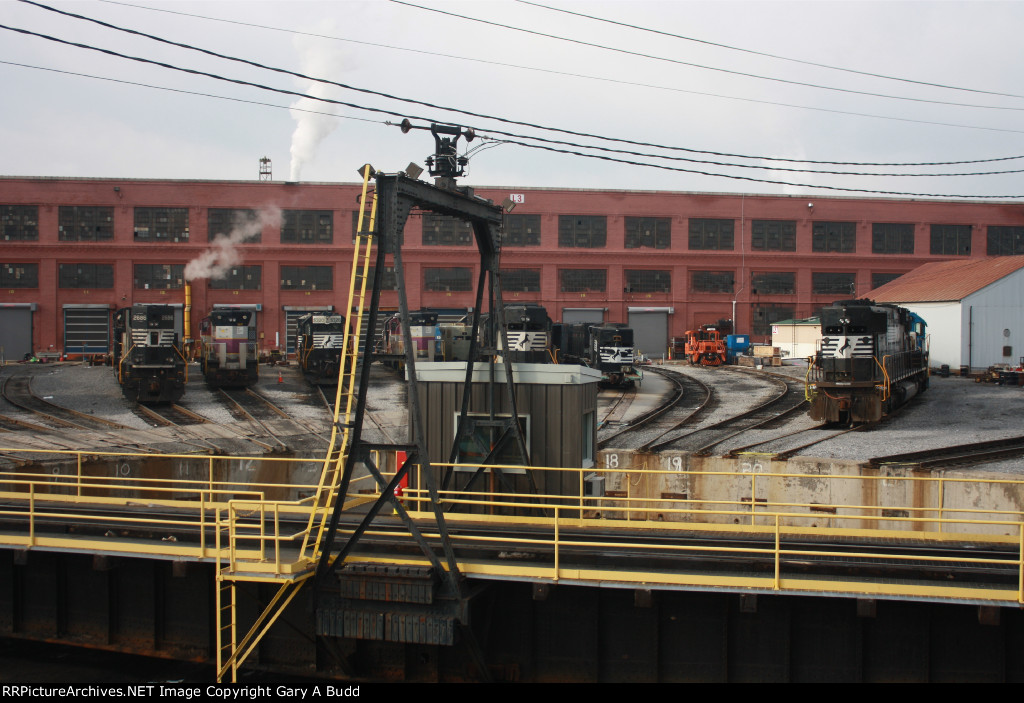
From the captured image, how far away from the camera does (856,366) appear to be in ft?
84.9

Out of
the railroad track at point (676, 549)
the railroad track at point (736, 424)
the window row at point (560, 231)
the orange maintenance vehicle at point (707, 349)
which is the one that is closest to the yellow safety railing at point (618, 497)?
the railroad track at point (676, 549)

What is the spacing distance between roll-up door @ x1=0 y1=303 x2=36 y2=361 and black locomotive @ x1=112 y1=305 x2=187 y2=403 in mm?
29069

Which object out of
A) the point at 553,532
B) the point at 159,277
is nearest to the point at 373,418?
the point at 553,532

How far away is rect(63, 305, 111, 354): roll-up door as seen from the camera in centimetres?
5566

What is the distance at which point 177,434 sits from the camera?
25453mm

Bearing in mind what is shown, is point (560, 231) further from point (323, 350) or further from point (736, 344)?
point (323, 350)

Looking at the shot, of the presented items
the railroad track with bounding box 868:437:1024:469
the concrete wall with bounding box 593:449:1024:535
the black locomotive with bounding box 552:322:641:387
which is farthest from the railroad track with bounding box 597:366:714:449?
the railroad track with bounding box 868:437:1024:469

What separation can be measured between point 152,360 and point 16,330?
104ft

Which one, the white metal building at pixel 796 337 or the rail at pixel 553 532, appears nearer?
the rail at pixel 553 532

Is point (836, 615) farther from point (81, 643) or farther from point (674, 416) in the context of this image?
point (674, 416)

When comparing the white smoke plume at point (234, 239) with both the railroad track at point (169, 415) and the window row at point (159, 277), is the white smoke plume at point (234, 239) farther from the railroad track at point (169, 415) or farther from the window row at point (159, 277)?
the railroad track at point (169, 415)

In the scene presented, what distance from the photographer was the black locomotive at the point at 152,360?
3139 cm

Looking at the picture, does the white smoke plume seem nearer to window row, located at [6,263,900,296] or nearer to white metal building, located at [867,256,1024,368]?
window row, located at [6,263,900,296]

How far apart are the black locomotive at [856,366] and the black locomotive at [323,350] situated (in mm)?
22588
